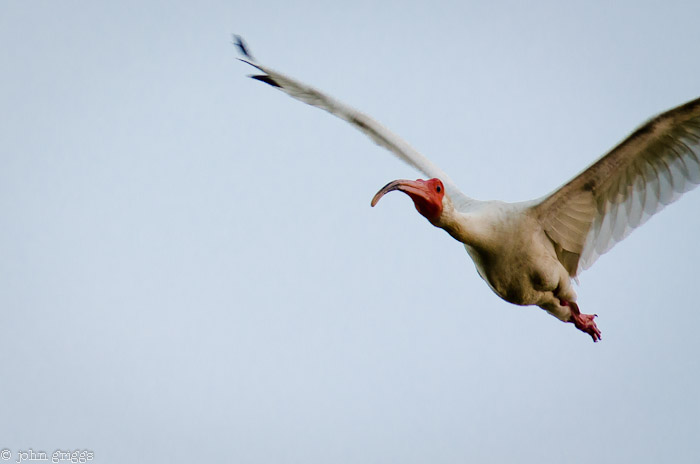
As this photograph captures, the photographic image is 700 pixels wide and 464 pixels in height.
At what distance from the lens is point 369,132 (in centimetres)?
1230

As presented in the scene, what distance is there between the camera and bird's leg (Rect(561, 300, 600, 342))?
11.0 metres

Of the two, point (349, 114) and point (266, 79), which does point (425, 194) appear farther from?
point (266, 79)

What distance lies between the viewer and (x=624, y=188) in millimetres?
10148

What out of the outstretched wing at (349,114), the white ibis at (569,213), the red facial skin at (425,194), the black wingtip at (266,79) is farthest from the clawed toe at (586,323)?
the black wingtip at (266,79)

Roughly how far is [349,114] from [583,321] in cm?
382

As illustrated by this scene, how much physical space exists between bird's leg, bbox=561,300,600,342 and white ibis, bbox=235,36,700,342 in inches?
1.1

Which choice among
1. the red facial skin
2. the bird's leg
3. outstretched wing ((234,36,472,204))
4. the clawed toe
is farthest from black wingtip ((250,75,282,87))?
the clawed toe

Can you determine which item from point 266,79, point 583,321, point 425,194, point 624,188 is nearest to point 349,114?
point 266,79

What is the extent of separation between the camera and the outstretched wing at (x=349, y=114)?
12016 mm

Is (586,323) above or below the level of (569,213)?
below

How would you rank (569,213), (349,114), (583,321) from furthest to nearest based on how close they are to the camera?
Answer: (349,114) < (583,321) < (569,213)

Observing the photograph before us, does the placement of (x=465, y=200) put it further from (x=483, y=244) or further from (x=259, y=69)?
(x=259, y=69)

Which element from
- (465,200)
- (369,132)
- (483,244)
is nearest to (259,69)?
(369,132)

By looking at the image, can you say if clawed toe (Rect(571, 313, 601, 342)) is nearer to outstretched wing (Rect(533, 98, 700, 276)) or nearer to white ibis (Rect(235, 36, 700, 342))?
white ibis (Rect(235, 36, 700, 342))
